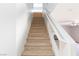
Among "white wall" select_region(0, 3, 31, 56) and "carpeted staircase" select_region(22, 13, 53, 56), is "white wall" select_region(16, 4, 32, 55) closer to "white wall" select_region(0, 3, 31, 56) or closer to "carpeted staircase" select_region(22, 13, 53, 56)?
"white wall" select_region(0, 3, 31, 56)

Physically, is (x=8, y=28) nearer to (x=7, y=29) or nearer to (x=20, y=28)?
(x=7, y=29)

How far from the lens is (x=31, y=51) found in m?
3.42

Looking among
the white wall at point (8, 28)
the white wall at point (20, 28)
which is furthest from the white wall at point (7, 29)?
the white wall at point (20, 28)

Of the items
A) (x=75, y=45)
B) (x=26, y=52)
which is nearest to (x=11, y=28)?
(x=26, y=52)

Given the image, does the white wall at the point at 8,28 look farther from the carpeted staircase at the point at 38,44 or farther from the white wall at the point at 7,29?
the carpeted staircase at the point at 38,44

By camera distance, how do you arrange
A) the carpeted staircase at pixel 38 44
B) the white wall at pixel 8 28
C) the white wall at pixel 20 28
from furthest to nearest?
the carpeted staircase at pixel 38 44
the white wall at pixel 20 28
the white wall at pixel 8 28

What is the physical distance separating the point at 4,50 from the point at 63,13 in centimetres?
152

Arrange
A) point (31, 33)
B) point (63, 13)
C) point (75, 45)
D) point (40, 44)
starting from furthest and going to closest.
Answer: point (31, 33) < point (40, 44) < point (63, 13) < point (75, 45)

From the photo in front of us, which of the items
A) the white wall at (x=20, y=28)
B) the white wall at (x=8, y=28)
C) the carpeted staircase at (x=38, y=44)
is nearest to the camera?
the white wall at (x=8, y=28)

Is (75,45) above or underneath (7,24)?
underneath

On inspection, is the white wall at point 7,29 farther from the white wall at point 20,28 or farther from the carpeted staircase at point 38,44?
the carpeted staircase at point 38,44

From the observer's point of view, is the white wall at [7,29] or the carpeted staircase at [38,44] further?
the carpeted staircase at [38,44]

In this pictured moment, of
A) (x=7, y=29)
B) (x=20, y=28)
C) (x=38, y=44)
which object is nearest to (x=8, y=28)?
(x=7, y=29)

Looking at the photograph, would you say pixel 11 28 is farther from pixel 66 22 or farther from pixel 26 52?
pixel 66 22
